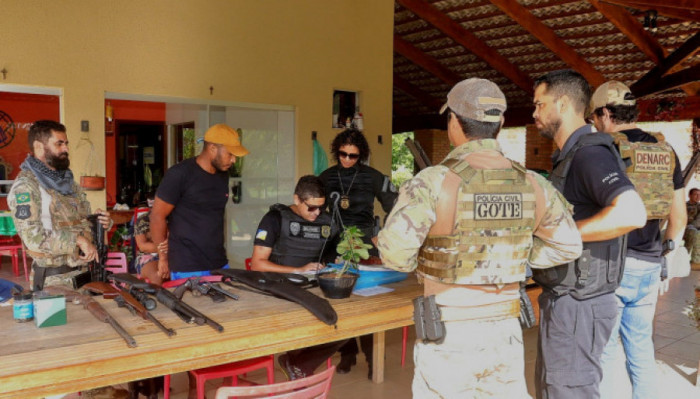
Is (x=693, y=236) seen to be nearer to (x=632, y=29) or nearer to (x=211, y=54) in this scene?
(x=632, y=29)

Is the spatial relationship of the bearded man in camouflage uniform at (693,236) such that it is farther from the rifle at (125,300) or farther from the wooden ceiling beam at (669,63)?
the rifle at (125,300)

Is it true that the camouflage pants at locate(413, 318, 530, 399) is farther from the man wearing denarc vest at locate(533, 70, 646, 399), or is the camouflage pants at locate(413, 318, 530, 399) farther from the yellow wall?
the yellow wall

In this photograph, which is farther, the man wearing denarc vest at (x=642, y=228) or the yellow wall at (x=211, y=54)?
the yellow wall at (x=211, y=54)

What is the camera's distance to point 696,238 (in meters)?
8.28

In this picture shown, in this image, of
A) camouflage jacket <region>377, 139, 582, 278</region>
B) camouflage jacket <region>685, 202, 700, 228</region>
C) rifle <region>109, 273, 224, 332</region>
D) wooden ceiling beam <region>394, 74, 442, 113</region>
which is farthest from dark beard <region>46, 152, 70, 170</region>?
wooden ceiling beam <region>394, 74, 442, 113</region>

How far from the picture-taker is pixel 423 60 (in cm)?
1119

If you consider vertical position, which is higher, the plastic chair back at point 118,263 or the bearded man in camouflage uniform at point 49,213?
the bearded man in camouflage uniform at point 49,213

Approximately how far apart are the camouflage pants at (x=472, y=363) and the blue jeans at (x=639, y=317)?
89cm

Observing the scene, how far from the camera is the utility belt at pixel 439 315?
1.87 m

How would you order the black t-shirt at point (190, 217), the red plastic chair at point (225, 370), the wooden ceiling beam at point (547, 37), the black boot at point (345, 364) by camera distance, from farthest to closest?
the wooden ceiling beam at point (547, 37), the black boot at point (345, 364), the black t-shirt at point (190, 217), the red plastic chair at point (225, 370)

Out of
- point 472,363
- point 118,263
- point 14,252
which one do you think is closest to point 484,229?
point 472,363

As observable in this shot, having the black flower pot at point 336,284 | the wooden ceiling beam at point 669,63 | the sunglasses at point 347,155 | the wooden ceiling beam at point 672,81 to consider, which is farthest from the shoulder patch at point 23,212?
the wooden ceiling beam at point 672,81

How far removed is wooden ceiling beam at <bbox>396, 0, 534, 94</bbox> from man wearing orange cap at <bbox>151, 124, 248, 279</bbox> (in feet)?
21.8

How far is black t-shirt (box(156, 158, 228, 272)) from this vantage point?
3.36 metres
